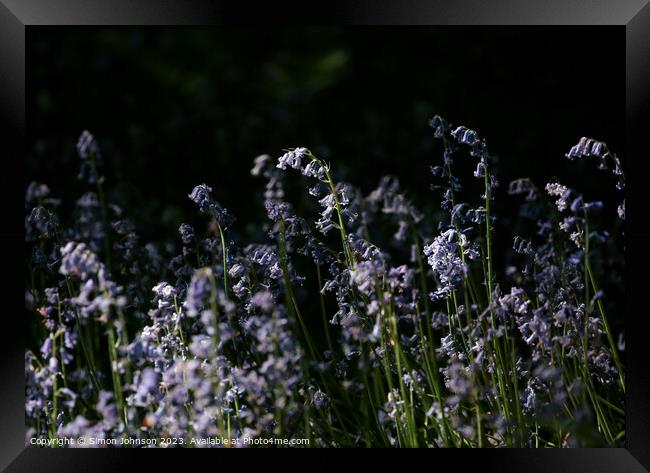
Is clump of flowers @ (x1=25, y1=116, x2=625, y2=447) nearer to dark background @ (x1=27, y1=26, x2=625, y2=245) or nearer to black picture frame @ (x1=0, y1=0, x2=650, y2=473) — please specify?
black picture frame @ (x1=0, y1=0, x2=650, y2=473)

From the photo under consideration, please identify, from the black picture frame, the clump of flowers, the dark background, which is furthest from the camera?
the dark background

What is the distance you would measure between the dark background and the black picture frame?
1625mm

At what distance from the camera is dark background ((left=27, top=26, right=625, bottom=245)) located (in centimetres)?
491

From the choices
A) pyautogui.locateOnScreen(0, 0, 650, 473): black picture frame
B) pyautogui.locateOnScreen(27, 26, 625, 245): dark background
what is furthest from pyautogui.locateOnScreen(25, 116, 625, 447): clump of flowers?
pyautogui.locateOnScreen(27, 26, 625, 245): dark background

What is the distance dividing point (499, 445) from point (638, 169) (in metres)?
1.15

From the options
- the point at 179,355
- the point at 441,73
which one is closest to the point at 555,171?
the point at 441,73

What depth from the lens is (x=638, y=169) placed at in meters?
2.97
